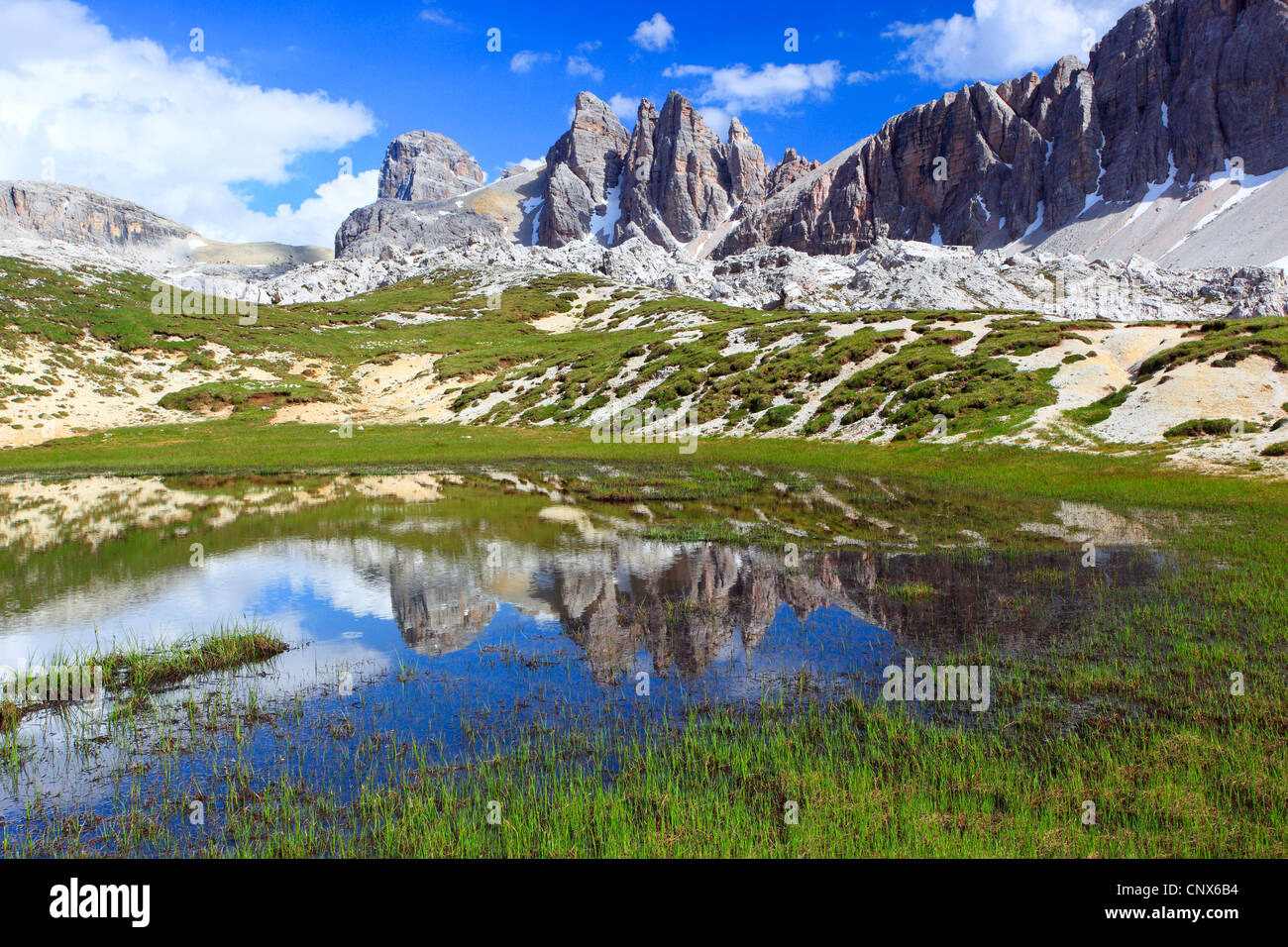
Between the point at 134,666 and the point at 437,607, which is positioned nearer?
the point at 134,666

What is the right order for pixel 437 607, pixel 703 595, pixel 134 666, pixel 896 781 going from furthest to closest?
pixel 703 595, pixel 437 607, pixel 134 666, pixel 896 781

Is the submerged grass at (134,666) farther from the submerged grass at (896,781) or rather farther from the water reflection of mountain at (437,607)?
the submerged grass at (896,781)

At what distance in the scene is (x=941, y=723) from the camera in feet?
34.1

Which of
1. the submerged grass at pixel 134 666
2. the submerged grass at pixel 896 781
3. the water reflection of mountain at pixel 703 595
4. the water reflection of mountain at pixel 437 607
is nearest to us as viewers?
Result: the submerged grass at pixel 896 781

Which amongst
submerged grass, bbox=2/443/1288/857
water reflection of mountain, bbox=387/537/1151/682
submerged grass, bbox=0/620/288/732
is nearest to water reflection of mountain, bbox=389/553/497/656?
water reflection of mountain, bbox=387/537/1151/682

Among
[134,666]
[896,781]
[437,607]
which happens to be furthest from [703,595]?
[134,666]

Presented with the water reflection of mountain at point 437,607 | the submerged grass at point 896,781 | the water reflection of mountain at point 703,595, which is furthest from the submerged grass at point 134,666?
the submerged grass at point 896,781

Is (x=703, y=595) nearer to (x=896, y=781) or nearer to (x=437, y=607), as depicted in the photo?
(x=437, y=607)

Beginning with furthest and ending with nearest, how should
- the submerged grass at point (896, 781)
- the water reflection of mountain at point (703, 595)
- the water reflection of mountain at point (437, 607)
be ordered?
1. the water reflection of mountain at point (437, 607)
2. the water reflection of mountain at point (703, 595)
3. the submerged grass at point (896, 781)

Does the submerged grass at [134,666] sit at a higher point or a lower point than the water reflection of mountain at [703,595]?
lower

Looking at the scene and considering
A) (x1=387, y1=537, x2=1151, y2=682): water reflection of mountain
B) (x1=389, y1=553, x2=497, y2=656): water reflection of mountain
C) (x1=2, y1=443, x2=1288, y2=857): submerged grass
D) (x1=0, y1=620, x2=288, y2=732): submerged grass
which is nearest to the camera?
(x1=2, y1=443, x2=1288, y2=857): submerged grass

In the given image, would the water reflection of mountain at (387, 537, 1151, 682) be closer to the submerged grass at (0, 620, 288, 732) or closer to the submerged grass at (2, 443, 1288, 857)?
the submerged grass at (2, 443, 1288, 857)
